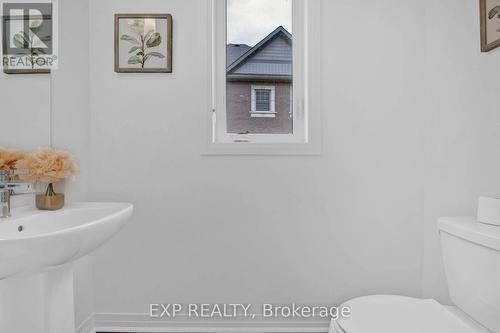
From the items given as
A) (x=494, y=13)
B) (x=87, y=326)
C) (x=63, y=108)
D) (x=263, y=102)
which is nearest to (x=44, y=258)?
(x=63, y=108)

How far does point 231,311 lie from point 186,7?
1.51 metres

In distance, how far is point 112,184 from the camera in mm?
1707

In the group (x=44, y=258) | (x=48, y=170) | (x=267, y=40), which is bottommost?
(x=44, y=258)

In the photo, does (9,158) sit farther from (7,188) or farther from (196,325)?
(196,325)

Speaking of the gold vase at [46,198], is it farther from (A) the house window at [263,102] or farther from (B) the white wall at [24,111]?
(A) the house window at [263,102]

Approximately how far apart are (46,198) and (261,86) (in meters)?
1.12

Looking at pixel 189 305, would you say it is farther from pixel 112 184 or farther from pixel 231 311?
pixel 112 184

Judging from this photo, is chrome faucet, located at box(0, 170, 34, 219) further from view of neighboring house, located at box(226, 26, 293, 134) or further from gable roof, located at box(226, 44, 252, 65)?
gable roof, located at box(226, 44, 252, 65)

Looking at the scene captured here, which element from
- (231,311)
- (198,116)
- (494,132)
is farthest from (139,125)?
(494,132)

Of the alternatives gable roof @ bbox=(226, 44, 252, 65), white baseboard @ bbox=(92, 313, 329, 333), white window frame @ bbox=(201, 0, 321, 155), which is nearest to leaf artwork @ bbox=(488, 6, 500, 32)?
white window frame @ bbox=(201, 0, 321, 155)

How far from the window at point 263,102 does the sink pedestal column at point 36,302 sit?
44.1 inches

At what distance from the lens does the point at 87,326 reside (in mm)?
1660

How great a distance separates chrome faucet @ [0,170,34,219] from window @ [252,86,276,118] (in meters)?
1.08

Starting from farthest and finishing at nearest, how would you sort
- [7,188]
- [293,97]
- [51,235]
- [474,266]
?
[293,97] < [474,266] < [7,188] < [51,235]
